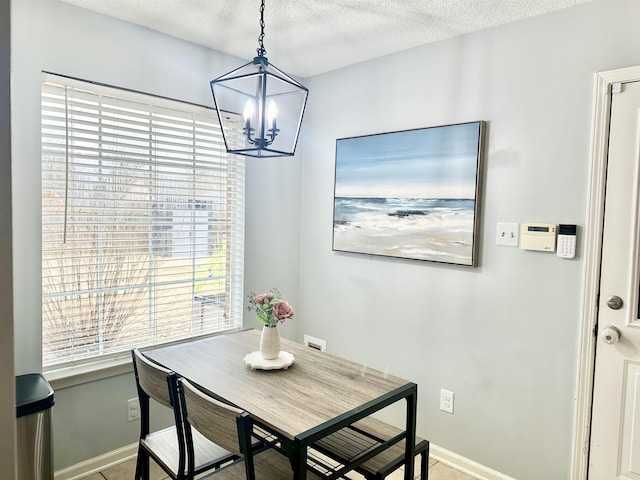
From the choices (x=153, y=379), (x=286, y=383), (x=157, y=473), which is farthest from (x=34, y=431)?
(x=286, y=383)

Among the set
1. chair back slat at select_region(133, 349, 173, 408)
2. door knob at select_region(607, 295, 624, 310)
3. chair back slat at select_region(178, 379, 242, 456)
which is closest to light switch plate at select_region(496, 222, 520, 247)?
door knob at select_region(607, 295, 624, 310)

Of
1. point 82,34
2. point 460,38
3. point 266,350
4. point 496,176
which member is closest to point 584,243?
point 496,176

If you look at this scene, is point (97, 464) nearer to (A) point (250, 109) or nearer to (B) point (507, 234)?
(A) point (250, 109)

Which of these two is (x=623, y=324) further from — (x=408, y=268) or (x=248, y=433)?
(x=248, y=433)

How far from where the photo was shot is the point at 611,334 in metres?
1.95

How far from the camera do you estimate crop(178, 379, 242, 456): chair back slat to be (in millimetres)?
1387

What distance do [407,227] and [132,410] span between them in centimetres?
194

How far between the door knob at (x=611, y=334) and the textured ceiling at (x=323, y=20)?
4.97ft

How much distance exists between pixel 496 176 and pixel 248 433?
1789mm

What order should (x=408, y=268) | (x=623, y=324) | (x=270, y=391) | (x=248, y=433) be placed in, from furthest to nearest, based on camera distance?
(x=408, y=268) < (x=623, y=324) < (x=270, y=391) < (x=248, y=433)

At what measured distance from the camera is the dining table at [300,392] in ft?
4.66

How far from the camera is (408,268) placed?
2.70 metres

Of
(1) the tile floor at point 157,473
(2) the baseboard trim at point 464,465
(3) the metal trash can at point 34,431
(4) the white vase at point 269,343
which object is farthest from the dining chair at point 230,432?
(2) the baseboard trim at point 464,465

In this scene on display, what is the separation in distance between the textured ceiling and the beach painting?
0.53m
